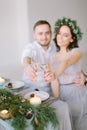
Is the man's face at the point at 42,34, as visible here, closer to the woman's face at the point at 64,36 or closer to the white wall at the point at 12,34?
the woman's face at the point at 64,36

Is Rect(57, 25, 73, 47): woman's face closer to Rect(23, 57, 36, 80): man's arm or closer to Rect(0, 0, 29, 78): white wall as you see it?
Rect(23, 57, 36, 80): man's arm

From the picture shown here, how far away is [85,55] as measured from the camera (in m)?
3.81

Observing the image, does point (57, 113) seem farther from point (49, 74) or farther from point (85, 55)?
point (85, 55)

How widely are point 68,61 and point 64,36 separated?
20 centimetres

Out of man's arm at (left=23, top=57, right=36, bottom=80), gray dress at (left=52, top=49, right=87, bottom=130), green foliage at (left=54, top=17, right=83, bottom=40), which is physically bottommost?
gray dress at (left=52, top=49, right=87, bottom=130)

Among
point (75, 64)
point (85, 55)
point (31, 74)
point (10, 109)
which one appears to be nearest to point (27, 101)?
point (10, 109)

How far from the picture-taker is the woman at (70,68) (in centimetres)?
167

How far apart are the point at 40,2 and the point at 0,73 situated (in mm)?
1047

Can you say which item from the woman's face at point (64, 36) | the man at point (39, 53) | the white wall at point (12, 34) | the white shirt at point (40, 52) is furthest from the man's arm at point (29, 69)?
the white wall at point (12, 34)

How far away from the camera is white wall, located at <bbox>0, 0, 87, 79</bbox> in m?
3.09

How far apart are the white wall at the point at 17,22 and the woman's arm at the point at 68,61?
1.46 m

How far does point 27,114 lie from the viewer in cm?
125

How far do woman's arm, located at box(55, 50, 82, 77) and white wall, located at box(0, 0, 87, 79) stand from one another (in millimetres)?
1459

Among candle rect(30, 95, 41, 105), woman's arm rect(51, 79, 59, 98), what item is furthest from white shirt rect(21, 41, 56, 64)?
candle rect(30, 95, 41, 105)
